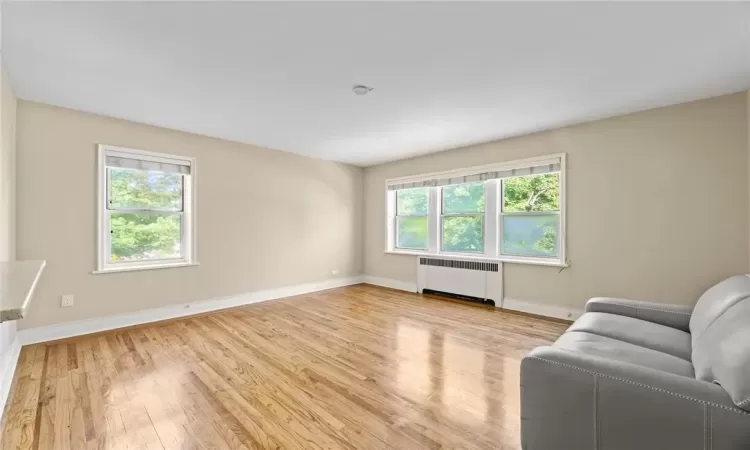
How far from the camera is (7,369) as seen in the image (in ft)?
7.73

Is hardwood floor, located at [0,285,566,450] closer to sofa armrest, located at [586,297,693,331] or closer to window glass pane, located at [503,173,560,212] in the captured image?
sofa armrest, located at [586,297,693,331]

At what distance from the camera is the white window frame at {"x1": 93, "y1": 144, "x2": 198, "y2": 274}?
350cm

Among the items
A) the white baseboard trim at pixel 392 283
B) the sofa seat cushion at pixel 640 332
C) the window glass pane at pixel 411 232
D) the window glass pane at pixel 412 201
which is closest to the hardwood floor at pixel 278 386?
the sofa seat cushion at pixel 640 332

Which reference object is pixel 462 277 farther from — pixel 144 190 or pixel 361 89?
pixel 144 190

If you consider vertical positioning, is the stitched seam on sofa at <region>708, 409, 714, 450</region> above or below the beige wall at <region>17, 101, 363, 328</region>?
below

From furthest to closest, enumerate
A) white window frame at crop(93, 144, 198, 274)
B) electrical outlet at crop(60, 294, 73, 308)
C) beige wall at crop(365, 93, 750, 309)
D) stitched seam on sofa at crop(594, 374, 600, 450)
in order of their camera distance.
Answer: white window frame at crop(93, 144, 198, 274)
electrical outlet at crop(60, 294, 73, 308)
beige wall at crop(365, 93, 750, 309)
stitched seam on sofa at crop(594, 374, 600, 450)

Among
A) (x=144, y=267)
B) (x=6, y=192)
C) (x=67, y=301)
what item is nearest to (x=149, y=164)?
(x=144, y=267)

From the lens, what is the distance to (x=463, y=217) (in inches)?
200

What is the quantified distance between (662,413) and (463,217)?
399cm

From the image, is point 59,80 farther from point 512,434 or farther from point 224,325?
point 512,434

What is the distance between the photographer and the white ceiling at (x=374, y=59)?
186cm

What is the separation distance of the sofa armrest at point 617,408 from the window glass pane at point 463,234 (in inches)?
138

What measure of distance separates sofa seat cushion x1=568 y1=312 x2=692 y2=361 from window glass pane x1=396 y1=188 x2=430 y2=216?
3.55 meters

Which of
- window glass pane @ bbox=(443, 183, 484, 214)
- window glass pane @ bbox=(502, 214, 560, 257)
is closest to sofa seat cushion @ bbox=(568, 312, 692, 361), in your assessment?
window glass pane @ bbox=(502, 214, 560, 257)
